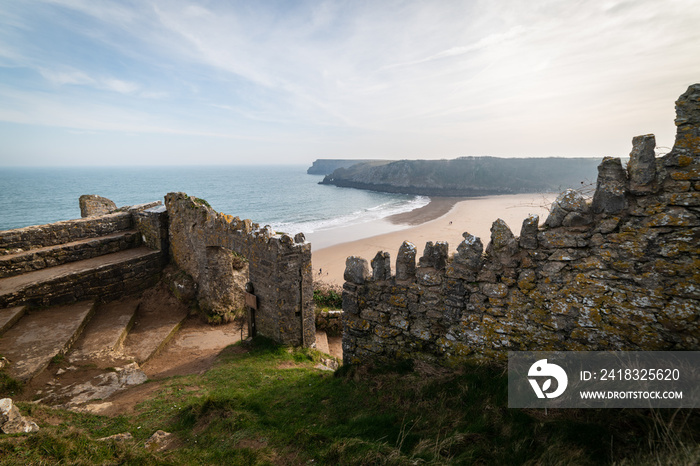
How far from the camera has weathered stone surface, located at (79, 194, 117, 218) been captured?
1598cm

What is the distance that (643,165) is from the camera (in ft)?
10.5

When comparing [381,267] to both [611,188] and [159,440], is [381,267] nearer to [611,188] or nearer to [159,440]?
[611,188]

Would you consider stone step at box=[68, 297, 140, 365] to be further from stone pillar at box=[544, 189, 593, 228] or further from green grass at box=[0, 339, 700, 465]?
stone pillar at box=[544, 189, 593, 228]

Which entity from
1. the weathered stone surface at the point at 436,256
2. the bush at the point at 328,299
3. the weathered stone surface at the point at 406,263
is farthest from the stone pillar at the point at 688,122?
the bush at the point at 328,299

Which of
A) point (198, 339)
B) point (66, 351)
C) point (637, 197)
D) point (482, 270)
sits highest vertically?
point (637, 197)

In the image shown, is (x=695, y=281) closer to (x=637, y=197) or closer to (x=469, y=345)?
(x=637, y=197)

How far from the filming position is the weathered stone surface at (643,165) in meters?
3.18

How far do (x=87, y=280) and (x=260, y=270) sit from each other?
5.83 m

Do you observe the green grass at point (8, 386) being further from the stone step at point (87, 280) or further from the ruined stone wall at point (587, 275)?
the ruined stone wall at point (587, 275)

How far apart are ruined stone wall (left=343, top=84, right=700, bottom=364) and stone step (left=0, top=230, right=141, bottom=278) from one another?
37.8 ft

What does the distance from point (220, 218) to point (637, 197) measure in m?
9.33

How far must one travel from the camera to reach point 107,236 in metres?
11.9

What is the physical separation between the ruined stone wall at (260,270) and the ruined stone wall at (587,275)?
398 cm

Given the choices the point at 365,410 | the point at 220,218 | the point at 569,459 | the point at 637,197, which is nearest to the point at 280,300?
the point at 220,218
